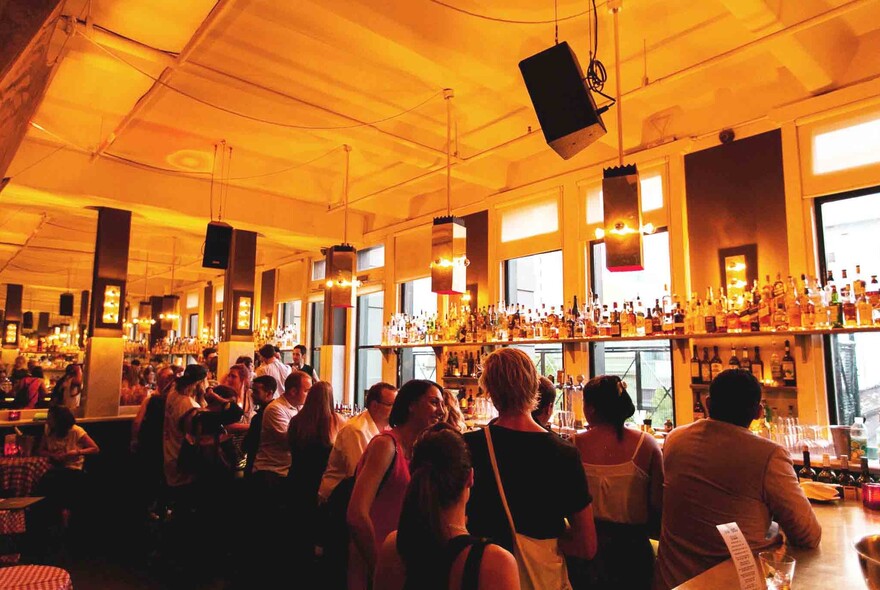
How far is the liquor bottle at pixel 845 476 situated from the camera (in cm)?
284

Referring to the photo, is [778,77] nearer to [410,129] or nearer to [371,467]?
[410,129]

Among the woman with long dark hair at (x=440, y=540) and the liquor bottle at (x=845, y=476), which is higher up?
the woman with long dark hair at (x=440, y=540)

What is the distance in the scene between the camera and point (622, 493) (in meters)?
2.30

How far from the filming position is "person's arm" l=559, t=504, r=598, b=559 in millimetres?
1791

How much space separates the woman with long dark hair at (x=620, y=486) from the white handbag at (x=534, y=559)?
46 cm

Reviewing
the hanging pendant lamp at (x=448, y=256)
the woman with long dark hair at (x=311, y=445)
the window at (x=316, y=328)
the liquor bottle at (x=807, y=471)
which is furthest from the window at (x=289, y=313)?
the liquor bottle at (x=807, y=471)

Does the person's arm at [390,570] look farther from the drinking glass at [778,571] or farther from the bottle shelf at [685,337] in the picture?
the bottle shelf at [685,337]

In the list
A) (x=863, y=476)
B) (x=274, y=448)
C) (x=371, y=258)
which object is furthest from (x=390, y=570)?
(x=371, y=258)

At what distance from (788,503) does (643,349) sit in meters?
4.04

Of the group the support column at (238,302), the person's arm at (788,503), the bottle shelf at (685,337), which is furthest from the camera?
the support column at (238,302)

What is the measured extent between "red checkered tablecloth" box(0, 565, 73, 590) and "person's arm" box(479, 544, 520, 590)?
100 inches

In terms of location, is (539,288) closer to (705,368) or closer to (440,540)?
(705,368)

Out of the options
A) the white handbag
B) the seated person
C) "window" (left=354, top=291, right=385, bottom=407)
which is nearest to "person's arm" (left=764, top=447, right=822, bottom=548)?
the seated person

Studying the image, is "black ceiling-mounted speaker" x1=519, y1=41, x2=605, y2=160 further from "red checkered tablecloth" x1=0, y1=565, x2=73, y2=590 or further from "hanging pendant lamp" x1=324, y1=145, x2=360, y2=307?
"red checkered tablecloth" x1=0, y1=565, x2=73, y2=590
